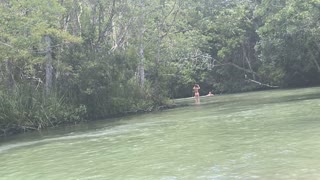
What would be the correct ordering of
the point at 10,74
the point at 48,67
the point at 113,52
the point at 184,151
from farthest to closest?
the point at 113,52 → the point at 48,67 → the point at 10,74 → the point at 184,151

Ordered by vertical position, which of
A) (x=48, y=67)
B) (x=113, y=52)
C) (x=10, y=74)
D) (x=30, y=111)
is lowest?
(x=30, y=111)

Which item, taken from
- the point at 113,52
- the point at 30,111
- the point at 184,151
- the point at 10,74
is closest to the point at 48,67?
the point at 10,74

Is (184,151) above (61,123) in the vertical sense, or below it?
below

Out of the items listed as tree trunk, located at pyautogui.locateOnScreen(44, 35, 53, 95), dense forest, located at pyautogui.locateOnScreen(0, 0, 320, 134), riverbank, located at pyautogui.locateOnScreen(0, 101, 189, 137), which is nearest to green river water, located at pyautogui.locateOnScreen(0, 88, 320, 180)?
riverbank, located at pyautogui.locateOnScreen(0, 101, 189, 137)

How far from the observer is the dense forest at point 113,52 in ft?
63.2

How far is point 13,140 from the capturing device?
54.9ft

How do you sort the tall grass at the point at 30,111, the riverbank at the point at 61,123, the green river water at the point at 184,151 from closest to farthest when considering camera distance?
the green river water at the point at 184,151 → the tall grass at the point at 30,111 → the riverbank at the point at 61,123

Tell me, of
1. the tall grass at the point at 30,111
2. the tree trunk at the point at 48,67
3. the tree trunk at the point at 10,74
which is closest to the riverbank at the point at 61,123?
the tall grass at the point at 30,111

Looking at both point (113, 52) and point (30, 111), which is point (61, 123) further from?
point (113, 52)

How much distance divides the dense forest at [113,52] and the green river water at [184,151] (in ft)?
12.4

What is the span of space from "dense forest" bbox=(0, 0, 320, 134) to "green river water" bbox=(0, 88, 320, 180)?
12.4 feet

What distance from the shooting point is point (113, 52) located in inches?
982

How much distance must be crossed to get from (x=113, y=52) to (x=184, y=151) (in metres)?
14.8

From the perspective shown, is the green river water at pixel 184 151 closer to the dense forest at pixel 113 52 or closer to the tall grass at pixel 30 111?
the tall grass at pixel 30 111
